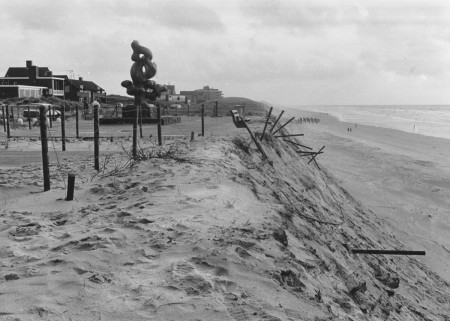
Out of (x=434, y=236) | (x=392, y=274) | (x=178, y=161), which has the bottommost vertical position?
(x=434, y=236)

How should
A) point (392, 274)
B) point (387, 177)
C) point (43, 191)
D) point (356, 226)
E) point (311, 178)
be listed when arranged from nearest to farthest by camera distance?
point (392, 274) < point (43, 191) < point (356, 226) < point (311, 178) < point (387, 177)

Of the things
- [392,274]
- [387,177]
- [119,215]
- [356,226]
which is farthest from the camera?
[387,177]

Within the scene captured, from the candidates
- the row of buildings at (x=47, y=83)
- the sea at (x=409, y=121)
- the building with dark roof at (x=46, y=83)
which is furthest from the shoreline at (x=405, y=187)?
the building with dark roof at (x=46, y=83)

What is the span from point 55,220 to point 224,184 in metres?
2.63

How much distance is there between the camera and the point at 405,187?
55.3ft

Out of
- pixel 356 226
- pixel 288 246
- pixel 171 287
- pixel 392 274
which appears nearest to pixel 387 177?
pixel 356 226

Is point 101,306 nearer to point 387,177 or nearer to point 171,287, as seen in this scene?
point 171,287

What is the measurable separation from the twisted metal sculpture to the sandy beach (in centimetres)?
1936

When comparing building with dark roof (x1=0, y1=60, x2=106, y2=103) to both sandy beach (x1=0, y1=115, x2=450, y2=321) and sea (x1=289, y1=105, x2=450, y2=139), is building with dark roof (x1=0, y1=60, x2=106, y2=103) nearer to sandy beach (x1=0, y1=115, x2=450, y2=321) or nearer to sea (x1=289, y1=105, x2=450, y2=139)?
sea (x1=289, y1=105, x2=450, y2=139)

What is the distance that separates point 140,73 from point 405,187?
1917cm

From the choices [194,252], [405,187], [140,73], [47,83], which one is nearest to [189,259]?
[194,252]

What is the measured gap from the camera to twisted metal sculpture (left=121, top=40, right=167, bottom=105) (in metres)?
28.4

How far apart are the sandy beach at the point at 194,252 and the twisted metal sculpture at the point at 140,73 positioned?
1936 centimetres

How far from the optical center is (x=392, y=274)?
6.73 m
